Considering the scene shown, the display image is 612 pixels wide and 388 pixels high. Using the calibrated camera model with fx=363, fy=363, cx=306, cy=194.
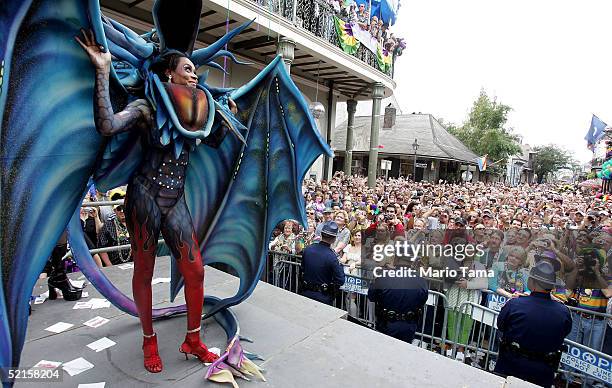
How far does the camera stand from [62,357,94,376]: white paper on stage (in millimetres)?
2350

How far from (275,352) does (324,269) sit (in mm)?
1375

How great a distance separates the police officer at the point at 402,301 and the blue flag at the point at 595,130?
33260 millimetres

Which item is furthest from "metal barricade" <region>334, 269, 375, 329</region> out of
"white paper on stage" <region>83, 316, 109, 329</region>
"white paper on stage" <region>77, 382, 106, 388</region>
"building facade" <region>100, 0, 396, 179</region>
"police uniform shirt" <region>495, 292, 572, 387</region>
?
"building facade" <region>100, 0, 396, 179</region>

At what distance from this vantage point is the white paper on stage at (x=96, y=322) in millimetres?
3009

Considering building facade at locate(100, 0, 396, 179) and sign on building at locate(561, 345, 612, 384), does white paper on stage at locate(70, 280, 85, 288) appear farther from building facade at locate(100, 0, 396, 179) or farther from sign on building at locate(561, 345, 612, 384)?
building facade at locate(100, 0, 396, 179)

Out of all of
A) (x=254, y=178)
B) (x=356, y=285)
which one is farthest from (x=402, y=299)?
(x=254, y=178)

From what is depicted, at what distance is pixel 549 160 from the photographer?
85.1 metres

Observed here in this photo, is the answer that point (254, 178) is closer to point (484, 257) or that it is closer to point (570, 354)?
point (570, 354)

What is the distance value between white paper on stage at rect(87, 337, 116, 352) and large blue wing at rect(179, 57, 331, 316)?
22.6 inches

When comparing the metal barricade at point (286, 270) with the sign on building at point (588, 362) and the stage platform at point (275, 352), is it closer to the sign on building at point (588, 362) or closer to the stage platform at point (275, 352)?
the stage platform at point (275, 352)

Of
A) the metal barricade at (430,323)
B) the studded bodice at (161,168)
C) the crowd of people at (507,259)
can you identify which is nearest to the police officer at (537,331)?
the crowd of people at (507,259)

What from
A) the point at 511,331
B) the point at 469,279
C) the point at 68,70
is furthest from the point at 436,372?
the point at 68,70

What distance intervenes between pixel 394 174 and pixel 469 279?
2681 centimetres

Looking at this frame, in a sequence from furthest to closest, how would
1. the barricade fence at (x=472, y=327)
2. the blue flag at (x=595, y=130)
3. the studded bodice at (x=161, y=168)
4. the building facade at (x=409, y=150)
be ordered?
the building facade at (x=409, y=150) → the blue flag at (x=595, y=130) → the barricade fence at (x=472, y=327) → the studded bodice at (x=161, y=168)
